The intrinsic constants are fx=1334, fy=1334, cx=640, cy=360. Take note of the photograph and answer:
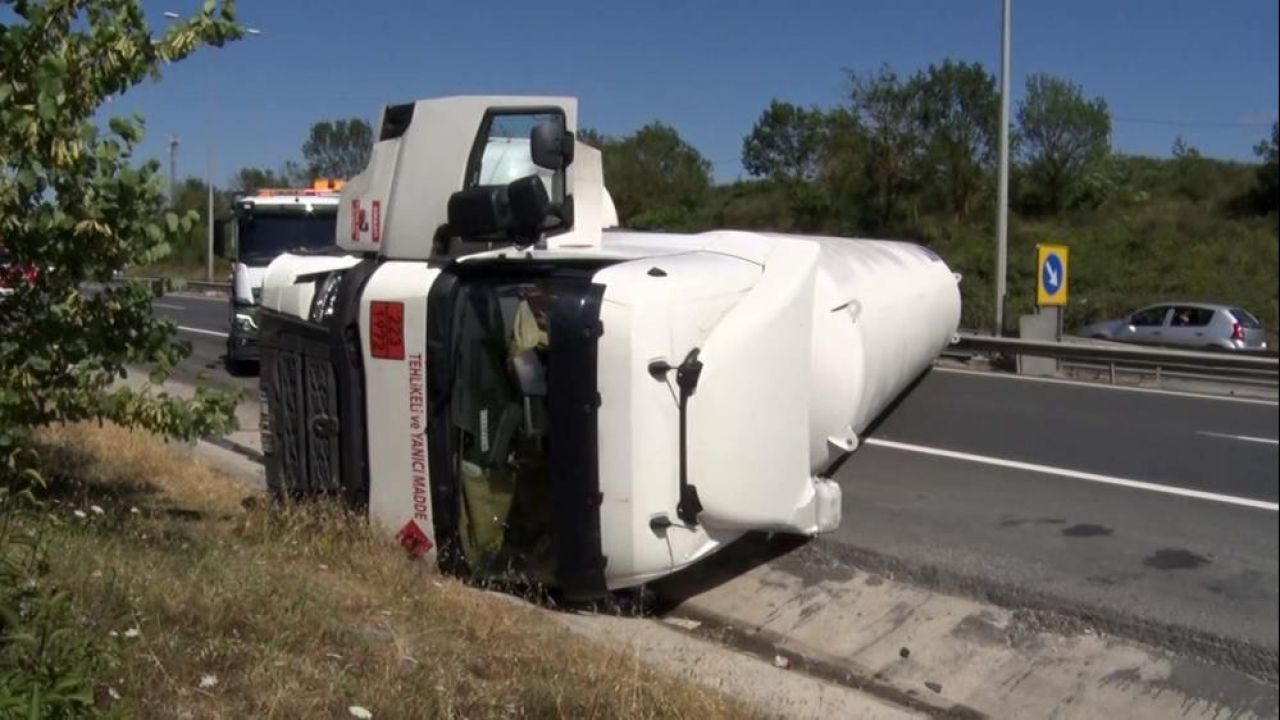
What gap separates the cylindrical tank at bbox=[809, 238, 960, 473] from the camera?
7.18 m

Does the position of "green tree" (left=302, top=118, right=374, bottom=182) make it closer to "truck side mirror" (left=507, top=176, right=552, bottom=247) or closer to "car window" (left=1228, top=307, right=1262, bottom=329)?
"truck side mirror" (left=507, top=176, right=552, bottom=247)

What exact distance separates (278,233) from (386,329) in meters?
10.9

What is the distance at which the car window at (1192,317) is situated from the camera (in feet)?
25.8

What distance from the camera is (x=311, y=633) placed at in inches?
193

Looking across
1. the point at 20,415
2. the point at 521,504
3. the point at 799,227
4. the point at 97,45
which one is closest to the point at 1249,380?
the point at 521,504

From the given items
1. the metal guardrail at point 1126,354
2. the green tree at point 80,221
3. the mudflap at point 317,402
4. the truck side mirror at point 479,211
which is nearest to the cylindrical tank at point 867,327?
the metal guardrail at point 1126,354

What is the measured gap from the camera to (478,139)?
707 centimetres

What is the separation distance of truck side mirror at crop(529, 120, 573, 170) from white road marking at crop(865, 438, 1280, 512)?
4618mm

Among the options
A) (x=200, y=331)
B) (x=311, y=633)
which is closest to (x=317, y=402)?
(x=311, y=633)

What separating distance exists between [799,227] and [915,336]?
1.44 meters

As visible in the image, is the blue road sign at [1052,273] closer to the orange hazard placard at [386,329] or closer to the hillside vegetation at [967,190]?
the hillside vegetation at [967,190]

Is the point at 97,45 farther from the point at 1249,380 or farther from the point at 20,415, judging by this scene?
the point at 1249,380

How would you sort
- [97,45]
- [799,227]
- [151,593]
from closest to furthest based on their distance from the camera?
[151,593] → [97,45] → [799,227]

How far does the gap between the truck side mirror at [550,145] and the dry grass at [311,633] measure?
2.10 m
